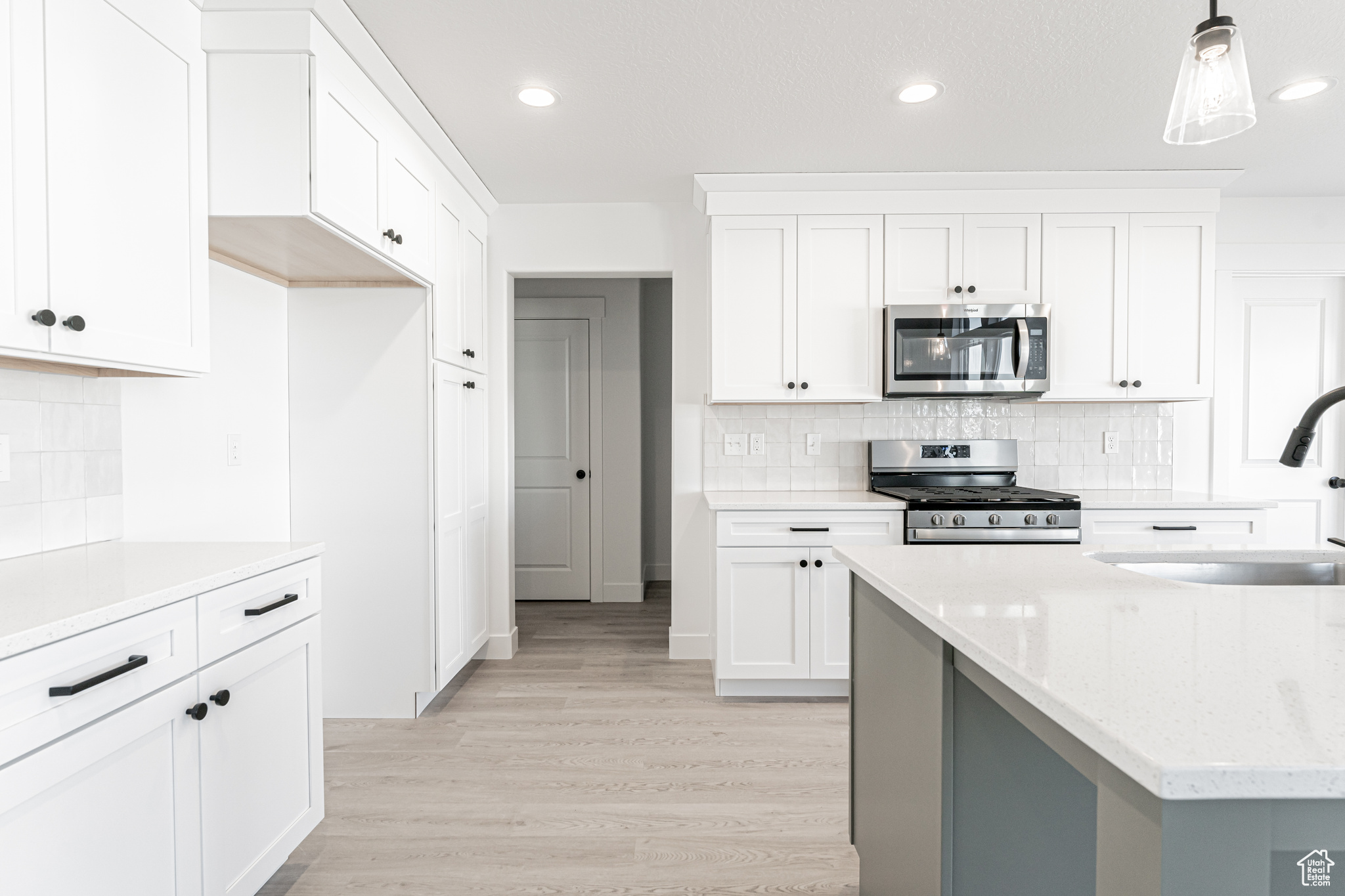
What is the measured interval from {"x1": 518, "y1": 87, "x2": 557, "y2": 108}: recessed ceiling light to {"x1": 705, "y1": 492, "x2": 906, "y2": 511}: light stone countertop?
5.66 feet

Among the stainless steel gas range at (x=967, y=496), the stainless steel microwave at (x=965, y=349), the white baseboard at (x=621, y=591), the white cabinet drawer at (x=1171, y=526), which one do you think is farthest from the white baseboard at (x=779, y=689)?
the white baseboard at (x=621, y=591)

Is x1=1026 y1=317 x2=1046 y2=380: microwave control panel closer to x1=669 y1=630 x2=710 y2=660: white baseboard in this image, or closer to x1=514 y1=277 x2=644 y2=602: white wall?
x1=669 y1=630 x2=710 y2=660: white baseboard

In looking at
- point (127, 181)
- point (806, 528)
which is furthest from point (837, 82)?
point (127, 181)

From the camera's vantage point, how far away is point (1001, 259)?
3254mm

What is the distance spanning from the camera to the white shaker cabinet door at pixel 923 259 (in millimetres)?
3250

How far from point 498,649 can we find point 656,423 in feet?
7.56

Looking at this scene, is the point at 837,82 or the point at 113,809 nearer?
the point at 113,809

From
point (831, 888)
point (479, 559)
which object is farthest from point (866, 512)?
point (479, 559)

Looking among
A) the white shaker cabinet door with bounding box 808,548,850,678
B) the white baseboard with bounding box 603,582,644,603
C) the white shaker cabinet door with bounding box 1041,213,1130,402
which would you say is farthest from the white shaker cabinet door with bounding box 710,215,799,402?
the white baseboard with bounding box 603,582,644,603

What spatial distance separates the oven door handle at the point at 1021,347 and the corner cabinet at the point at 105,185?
3.15m

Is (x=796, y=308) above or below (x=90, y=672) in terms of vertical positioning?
above

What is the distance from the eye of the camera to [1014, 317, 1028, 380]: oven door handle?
3.14 meters

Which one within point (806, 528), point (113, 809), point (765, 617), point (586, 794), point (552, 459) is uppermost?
point (552, 459)

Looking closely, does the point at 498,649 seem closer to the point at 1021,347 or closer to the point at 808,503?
the point at 808,503
